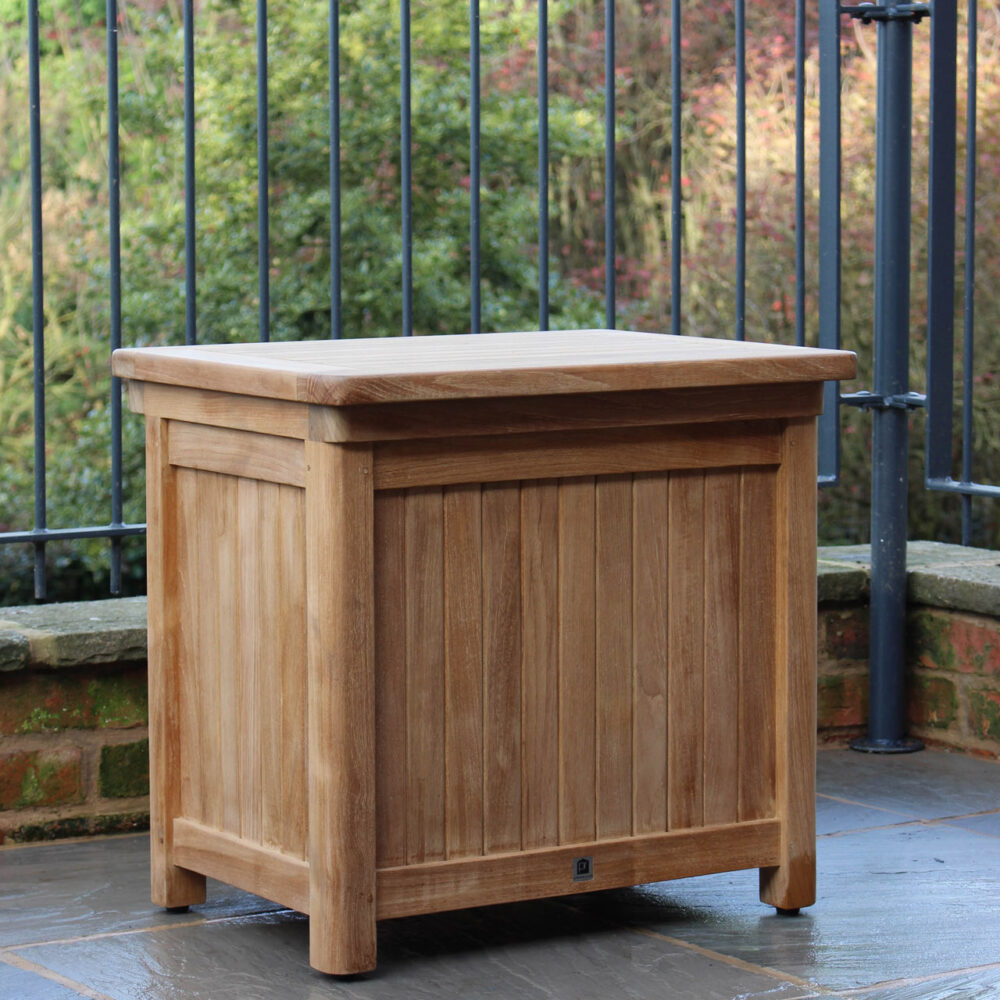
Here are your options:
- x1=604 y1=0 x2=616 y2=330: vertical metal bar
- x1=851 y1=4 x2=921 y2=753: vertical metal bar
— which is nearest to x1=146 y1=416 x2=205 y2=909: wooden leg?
x1=604 y1=0 x2=616 y2=330: vertical metal bar

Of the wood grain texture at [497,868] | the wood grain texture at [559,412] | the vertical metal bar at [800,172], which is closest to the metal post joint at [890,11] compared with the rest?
the vertical metal bar at [800,172]

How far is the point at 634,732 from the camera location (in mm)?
2910

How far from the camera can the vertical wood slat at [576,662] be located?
2.83 m

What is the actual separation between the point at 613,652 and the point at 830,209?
5.76ft

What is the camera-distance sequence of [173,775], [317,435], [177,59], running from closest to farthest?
[317,435] → [173,775] → [177,59]

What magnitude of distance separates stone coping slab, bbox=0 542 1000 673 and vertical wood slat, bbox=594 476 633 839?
1065 mm

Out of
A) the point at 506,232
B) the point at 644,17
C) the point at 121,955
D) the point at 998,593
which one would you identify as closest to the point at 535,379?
the point at 121,955

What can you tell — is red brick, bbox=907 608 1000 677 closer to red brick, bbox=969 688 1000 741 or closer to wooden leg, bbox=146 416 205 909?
red brick, bbox=969 688 1000 741

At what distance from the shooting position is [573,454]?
111 inches

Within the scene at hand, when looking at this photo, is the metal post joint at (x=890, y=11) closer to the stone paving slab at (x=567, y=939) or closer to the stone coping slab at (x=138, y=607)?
the stone coping slab at (x=138, y=607)

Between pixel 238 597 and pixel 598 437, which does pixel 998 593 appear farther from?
pixel 238 597

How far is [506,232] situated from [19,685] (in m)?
5.01

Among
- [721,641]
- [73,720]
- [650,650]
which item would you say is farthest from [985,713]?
[73,720]

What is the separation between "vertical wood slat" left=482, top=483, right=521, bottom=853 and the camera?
109 inches
